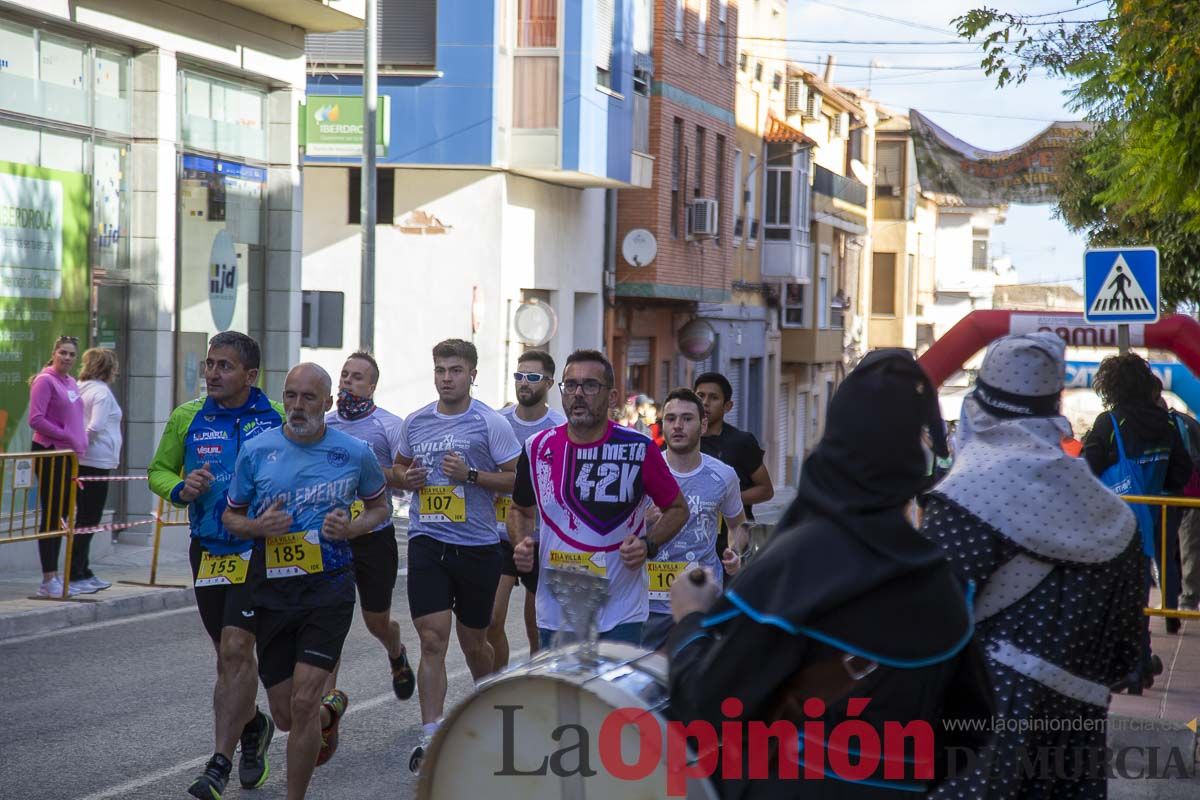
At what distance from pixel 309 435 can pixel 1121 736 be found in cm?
414

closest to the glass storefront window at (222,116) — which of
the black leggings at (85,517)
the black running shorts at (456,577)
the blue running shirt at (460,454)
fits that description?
the black leggings at (85,517)

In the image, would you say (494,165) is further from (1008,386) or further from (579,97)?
(1008,386)

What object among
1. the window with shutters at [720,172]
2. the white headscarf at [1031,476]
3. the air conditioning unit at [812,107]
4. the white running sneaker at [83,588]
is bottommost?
the white running sneaker at [83,588]

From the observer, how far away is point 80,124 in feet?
57.8

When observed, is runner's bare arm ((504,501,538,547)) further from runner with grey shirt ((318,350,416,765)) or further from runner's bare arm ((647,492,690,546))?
runner with grey shirt ((318,350,416,765))

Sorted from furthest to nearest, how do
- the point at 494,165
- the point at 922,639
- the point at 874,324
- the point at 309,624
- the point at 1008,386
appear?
the point at 874,324 < the point at 494,165 < the point at 309,624 < the point at 1008,386 < the point at 922,639

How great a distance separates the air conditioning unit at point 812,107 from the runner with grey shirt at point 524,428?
4195 centimetres

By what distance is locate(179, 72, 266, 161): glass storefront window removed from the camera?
19.6 meters

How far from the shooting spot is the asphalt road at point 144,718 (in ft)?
26.0

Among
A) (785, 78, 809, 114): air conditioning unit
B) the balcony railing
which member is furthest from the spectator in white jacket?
the balcony railing

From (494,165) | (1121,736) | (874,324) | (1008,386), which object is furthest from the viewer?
(874,324)

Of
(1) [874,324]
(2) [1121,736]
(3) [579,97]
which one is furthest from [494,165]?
(1) [874,324]

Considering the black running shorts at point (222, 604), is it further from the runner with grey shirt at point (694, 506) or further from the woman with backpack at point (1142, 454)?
the woman with backpack at point (1142, 454)

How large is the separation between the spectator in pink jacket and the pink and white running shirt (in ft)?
25.1
